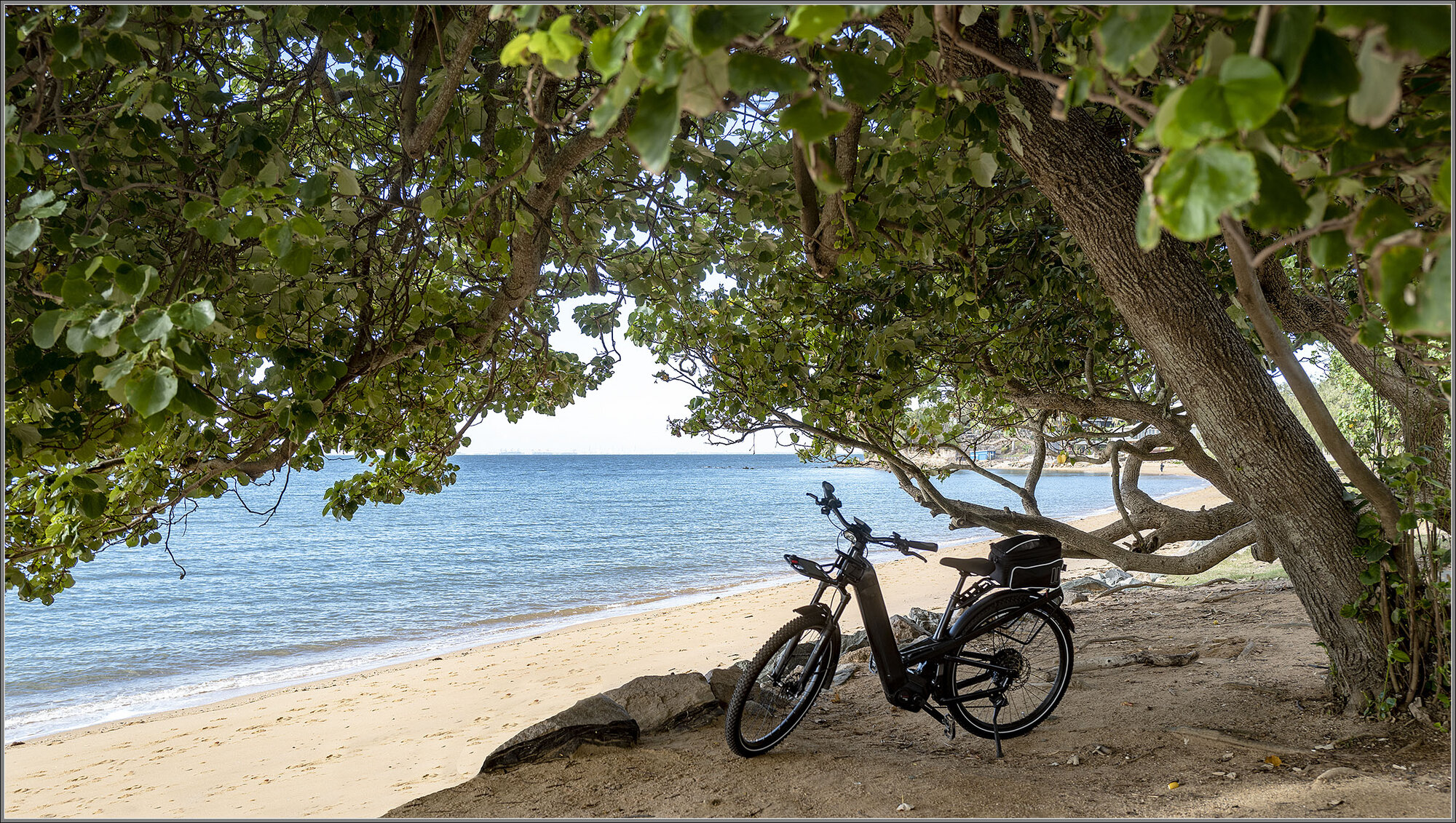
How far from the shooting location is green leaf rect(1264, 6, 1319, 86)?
1.02 m

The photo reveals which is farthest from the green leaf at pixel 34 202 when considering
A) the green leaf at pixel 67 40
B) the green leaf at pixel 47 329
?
the green leaf at pixel 67 40

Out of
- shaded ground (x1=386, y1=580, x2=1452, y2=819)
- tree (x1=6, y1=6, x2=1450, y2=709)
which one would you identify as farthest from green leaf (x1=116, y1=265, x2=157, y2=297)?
shaded ground (x1=386, y1=580, x2=1452, y2=819)

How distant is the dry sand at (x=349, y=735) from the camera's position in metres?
5.32

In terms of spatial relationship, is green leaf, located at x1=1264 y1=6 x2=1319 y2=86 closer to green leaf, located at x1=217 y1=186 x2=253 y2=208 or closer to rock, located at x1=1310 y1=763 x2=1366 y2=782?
green leaf, located at x1=217 y1=186 x2=253 y2=208

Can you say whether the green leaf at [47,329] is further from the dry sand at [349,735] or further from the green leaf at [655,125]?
the dry sand at [349,735]

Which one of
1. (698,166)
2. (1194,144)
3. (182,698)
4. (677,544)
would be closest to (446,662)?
(182,698)

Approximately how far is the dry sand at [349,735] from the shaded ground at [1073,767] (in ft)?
1.81

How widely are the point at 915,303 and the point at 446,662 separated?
29.9 ft

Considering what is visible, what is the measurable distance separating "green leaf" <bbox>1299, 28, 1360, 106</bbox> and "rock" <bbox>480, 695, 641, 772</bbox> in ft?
12.7

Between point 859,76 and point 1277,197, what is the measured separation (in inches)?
28.5

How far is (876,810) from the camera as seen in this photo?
313 centimetres

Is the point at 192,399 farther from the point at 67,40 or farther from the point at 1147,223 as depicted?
the point at 1147,223

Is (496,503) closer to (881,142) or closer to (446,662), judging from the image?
(446,662)

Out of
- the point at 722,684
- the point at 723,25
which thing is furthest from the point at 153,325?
the point at 722,684
